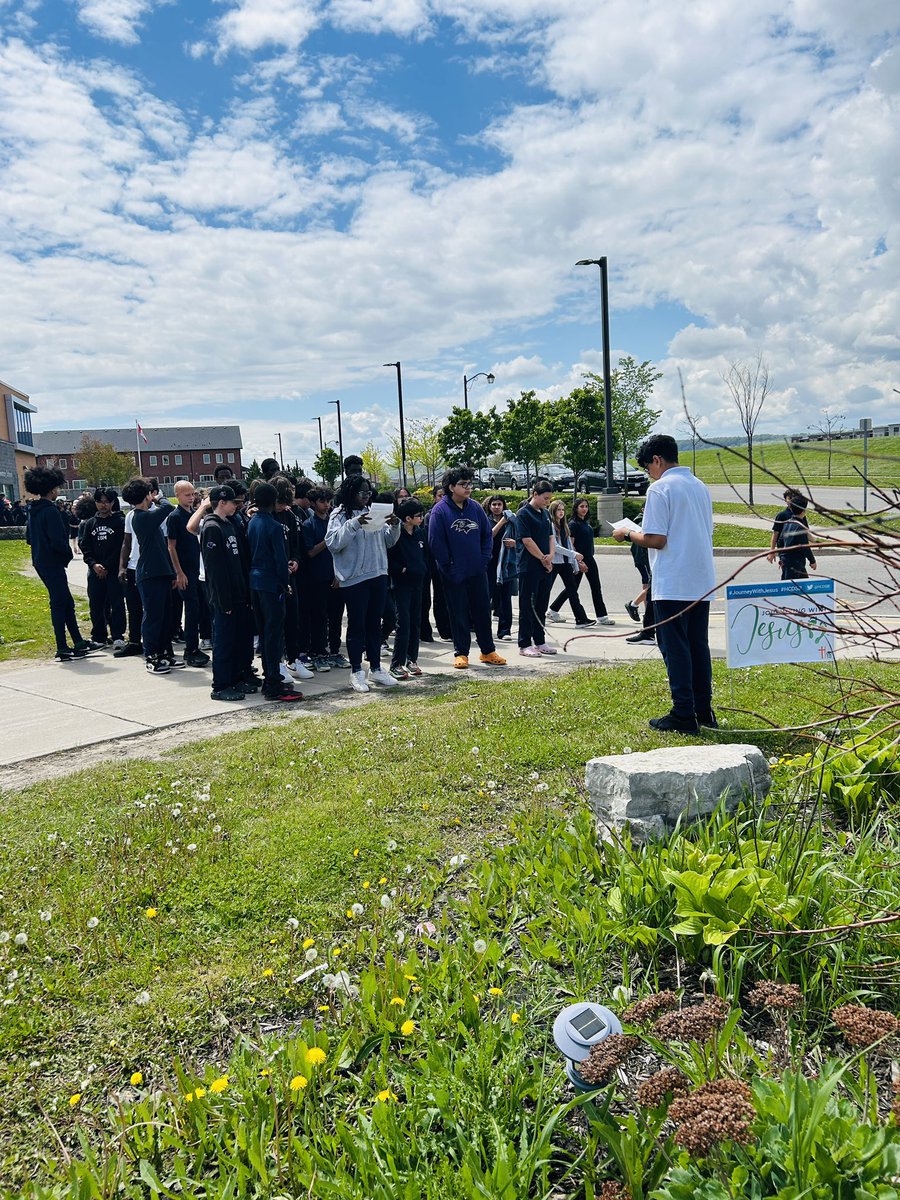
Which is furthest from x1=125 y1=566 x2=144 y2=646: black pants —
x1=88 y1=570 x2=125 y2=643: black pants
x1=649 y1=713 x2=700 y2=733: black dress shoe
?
x1=649 y1=713 x2=700 y2=733: black dress shoe

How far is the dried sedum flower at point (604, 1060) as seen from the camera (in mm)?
2064

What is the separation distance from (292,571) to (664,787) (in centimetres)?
544

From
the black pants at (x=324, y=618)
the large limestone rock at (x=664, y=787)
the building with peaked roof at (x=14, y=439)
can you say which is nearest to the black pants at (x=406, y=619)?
the black pants at (x=324, y=618)

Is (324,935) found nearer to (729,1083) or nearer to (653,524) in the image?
(729,1083)

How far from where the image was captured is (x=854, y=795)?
3869 mm

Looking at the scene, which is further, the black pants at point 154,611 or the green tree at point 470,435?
the green tree at point 470,435

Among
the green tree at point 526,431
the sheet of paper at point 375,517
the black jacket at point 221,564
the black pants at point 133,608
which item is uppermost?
the green tree at point 526,431

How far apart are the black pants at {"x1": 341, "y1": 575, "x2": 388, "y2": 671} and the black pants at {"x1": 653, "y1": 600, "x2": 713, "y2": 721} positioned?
317 cm

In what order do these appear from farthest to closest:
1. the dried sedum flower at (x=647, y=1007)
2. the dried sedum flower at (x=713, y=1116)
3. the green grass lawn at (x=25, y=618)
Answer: the green grass lawn at (x=25, y=618) → the dried sedum flower at (x=647, y=1007) → the dried sedum flower at (x=713, y=1116)

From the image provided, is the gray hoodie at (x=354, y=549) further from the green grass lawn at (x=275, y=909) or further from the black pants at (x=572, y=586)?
the black pants at (x=572, y=586)

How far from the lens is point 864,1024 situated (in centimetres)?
222

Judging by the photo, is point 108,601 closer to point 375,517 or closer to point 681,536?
point 375,517

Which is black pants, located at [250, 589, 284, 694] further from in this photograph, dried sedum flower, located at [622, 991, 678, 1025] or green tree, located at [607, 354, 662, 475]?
green tree, located at [607, 354, 662, 475]

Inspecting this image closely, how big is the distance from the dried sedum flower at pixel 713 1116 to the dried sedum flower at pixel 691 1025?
0.62ft
